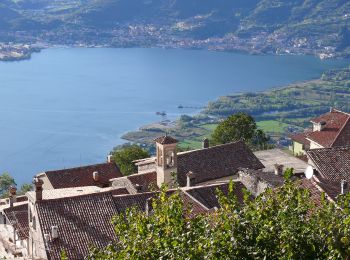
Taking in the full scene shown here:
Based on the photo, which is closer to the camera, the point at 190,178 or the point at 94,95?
the point at 190,178

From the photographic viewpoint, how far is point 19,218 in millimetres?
30516

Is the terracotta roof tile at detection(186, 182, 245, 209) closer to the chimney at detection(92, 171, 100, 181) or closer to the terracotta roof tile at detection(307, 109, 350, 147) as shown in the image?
the chimney at detection(92, 171, 100, 181)

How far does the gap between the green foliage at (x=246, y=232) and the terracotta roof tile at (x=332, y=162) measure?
661 inches

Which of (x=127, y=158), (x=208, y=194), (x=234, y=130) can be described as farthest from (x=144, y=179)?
(x=234, y=130)

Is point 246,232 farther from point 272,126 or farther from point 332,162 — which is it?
point 272,126

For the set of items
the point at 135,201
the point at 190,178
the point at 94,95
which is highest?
the point at 135,201

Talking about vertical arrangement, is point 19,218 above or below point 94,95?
above

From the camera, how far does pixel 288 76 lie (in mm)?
171375

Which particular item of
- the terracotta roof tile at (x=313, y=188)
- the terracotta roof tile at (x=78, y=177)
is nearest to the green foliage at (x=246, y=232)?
the terracotta roof tile at (x=313, y=188)

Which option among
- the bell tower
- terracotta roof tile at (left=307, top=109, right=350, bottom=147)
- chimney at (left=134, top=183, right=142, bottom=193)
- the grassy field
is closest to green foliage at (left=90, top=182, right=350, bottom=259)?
chimney at (left=134, top=183, right=142, bottom=193)

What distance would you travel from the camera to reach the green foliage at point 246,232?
12711 millimetres

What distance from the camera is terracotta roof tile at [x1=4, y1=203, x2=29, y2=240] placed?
95.6 ft

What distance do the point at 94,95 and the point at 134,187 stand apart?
110 metres

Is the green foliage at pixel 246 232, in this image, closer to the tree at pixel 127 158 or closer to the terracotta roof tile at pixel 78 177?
the terracotta roof tile at pixel 78 177
